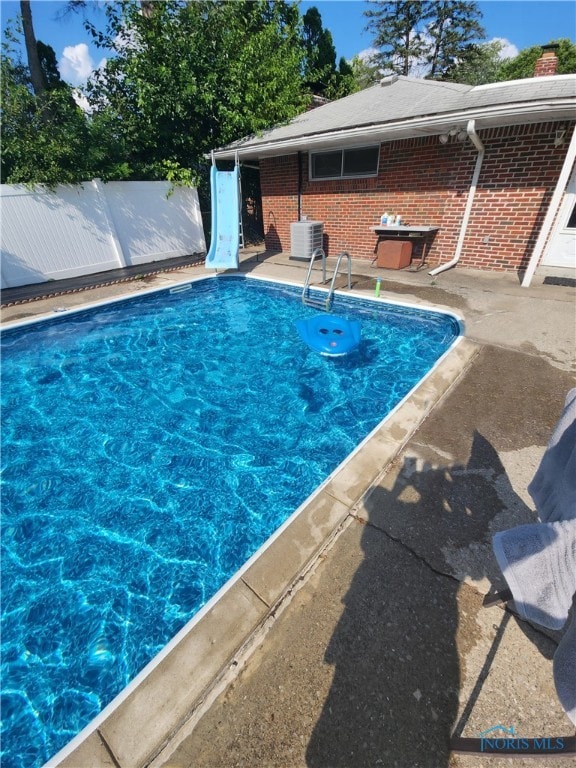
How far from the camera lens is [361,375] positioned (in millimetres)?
5363

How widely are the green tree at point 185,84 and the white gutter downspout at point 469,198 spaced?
23.6 feet

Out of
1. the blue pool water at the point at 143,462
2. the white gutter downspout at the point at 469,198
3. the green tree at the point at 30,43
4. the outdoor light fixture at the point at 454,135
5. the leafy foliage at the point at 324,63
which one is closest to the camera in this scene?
the blue pool water at the point at 143,462

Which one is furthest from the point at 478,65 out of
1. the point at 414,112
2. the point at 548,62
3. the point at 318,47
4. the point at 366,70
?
the point at 414,112

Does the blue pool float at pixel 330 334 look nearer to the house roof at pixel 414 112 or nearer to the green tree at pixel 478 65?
the house roof at pixel 414 112

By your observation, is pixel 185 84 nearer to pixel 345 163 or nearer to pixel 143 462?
pixel 345 163

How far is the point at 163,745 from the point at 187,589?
1.17 meters

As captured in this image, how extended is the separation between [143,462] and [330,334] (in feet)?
11.4

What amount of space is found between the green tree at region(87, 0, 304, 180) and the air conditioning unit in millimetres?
4299

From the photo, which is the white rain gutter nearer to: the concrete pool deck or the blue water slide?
Answer: the concrete pool deck

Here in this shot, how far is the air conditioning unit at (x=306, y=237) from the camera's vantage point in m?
9.66

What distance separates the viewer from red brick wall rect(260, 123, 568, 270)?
7.13 metres

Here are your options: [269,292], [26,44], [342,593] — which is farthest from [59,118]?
[342,593]

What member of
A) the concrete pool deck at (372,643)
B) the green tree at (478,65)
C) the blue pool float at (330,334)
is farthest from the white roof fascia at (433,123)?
the green tree at (478,65)

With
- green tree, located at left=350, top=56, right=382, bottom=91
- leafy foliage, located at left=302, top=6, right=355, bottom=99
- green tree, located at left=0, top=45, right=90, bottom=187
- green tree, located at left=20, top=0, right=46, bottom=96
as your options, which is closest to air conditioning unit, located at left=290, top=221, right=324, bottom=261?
green tree, located at left=0, top=45, right=90, bottom=187
